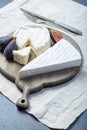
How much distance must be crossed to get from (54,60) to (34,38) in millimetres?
97

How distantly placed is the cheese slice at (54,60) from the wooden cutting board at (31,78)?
1 centimetres

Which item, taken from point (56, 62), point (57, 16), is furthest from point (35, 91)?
point (57, 16)

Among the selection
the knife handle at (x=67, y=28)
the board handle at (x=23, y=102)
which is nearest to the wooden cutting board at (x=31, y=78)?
the board handle at (x=23, y=102)

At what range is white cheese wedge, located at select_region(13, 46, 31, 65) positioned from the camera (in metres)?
0.68

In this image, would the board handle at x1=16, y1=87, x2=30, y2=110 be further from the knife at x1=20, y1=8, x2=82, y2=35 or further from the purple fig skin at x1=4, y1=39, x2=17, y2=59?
the knife at x1=20, y1=8, x2=82, y2=35

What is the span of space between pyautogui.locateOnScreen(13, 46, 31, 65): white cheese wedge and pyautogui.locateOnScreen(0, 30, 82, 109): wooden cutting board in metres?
0.01

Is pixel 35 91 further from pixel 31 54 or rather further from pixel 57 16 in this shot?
pixel 57 16

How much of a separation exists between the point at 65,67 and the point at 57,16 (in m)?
0.27

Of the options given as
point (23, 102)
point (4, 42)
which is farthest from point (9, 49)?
point (23, 102)

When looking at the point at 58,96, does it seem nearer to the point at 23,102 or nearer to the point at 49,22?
the point at 23,102

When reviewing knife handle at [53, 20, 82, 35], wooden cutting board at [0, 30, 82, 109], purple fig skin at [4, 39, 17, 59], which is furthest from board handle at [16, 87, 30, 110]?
knife handle at [53, 20, 82, 35]

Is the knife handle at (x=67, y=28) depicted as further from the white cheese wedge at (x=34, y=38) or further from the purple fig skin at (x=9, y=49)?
the purple fig skin at (x=9, y=49)

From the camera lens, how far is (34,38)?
73 cm

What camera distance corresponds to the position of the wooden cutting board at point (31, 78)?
0.63m
